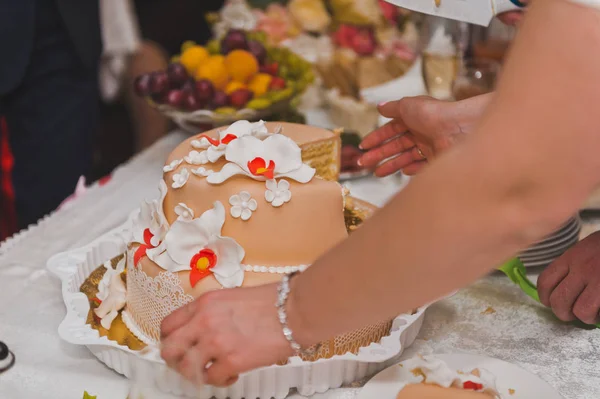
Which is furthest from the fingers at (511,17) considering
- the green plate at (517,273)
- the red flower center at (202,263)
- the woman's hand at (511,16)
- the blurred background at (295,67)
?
the red flower center at (202,263)

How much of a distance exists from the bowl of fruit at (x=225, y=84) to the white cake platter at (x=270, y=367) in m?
0.82

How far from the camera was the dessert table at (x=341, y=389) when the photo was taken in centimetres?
106

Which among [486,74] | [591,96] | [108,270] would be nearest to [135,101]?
[486,74]

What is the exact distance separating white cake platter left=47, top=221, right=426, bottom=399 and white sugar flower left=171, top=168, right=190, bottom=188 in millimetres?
254

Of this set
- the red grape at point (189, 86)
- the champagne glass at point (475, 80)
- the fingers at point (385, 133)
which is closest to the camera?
the fingers at point (385, 133)

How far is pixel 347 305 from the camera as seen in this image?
0.79 metres

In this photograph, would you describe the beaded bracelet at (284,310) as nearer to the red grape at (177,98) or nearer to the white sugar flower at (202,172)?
the white sugar flower at (202,172)

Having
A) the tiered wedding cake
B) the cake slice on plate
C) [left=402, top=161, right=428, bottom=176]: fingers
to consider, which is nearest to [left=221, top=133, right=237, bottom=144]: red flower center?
the tiered wedding cake

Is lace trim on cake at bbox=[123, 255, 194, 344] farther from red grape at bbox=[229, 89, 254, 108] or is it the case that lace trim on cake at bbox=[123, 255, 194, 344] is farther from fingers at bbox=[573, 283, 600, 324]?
red grape at bbox=[229, 89, 254, 108]

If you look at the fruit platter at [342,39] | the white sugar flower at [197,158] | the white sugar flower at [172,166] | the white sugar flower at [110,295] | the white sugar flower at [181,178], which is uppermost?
the white sugar flower at [197,158]

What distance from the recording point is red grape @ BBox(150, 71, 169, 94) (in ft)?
6.23

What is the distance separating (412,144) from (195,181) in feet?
1.40

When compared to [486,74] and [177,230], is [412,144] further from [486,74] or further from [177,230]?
[486,74]

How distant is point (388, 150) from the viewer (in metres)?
1.32
